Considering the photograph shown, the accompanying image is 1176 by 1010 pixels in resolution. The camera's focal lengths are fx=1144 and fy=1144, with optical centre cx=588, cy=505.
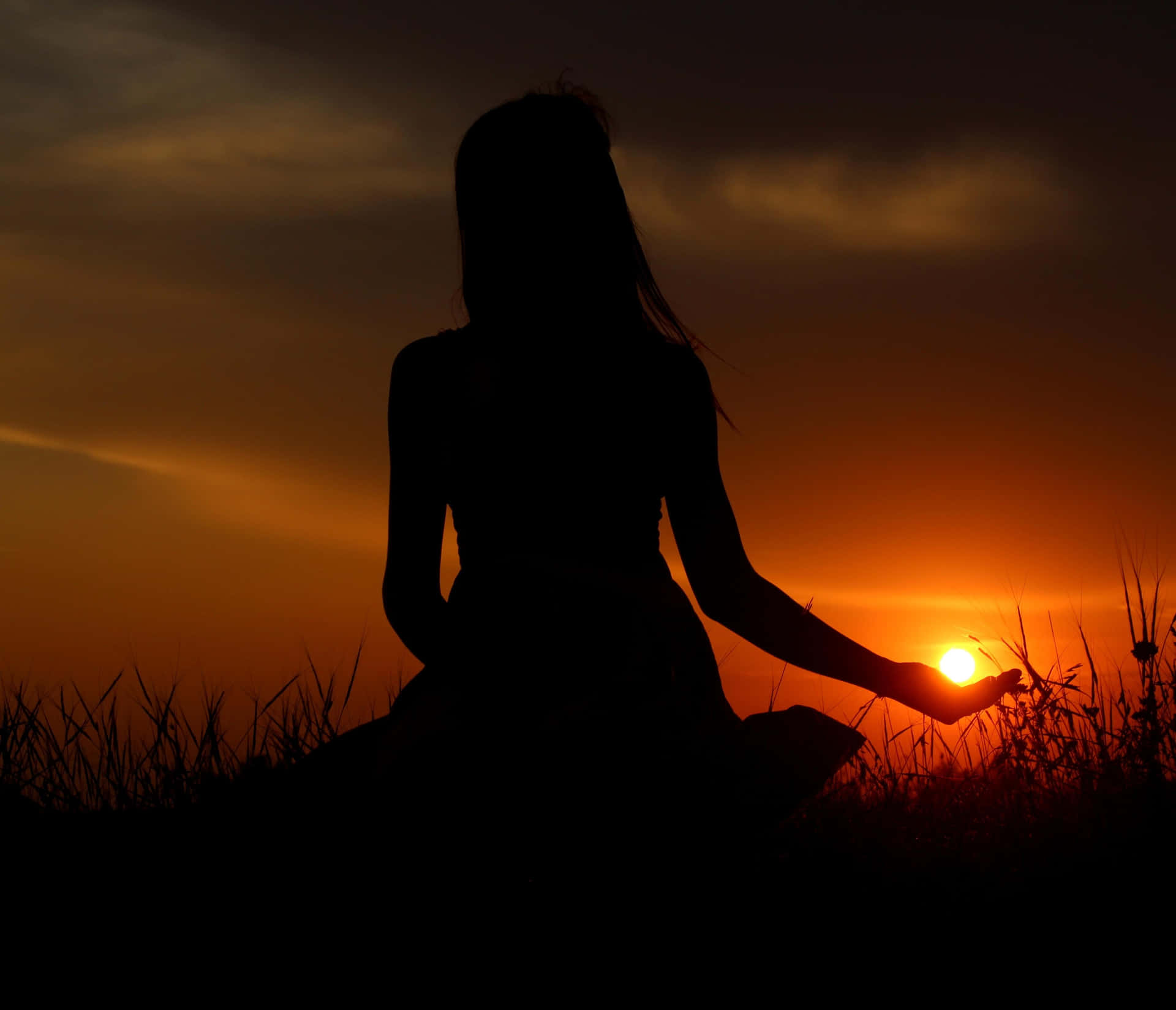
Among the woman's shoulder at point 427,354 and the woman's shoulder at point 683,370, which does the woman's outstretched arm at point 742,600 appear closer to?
the woman's shoulder at point 683,370

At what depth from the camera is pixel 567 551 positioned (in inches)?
104

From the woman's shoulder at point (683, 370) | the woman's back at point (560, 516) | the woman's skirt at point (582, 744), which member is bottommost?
the woman's skirt at point (582, 744)

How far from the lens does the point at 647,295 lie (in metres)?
2.98

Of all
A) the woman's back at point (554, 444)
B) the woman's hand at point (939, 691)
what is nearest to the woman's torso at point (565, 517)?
the woman's back at point (554, 444)

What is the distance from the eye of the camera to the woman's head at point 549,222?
2.82 m

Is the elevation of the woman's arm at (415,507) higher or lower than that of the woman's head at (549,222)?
lower

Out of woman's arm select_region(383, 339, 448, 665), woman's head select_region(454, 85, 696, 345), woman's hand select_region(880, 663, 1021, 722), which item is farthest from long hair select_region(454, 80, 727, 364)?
woman's hand select_region(880, 663, 1021, 722)

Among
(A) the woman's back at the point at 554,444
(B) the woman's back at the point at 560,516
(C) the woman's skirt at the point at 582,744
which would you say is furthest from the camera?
(A) the woman's back at the point at 554,444

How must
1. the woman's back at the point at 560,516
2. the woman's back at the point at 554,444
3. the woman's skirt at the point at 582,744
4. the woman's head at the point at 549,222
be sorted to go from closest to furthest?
the woman's skirt at the point at 582,744, the woman's back at the point at 560,516, the woman's back at the point at 554,444, the woman's head at the point at 549,222

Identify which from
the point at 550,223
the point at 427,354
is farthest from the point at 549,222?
the point at 427,354

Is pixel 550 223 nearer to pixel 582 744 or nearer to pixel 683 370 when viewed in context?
pixel 683 370

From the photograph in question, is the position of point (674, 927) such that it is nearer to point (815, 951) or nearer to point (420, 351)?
point (815, 951)

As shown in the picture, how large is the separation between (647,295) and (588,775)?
127 centimetres

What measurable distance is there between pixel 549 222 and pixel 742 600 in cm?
104
